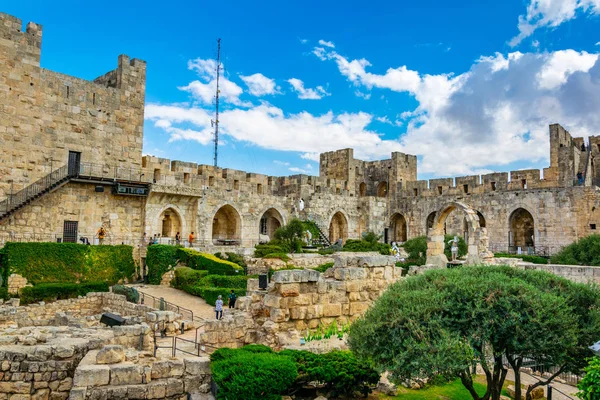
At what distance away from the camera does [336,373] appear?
811 cm

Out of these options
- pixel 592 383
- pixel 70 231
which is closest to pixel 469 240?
pixel 592 383

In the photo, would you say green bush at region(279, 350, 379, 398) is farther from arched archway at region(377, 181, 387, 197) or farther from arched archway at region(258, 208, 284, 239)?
arched archway at region(377, 181, 387, 197)

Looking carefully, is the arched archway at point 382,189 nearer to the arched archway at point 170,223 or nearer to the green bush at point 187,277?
the arched archway at point 170,223

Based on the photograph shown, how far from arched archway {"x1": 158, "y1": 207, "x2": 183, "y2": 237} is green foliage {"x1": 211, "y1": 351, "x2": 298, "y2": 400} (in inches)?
829

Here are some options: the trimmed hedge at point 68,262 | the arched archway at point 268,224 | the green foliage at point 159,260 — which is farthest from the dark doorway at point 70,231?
the arched archway at point 268,224

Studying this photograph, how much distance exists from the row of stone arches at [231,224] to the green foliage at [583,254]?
1478 cm

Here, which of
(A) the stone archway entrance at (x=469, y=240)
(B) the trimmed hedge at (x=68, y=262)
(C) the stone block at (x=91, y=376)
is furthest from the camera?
(B) the trimmed hedge at (x=68, y=262)

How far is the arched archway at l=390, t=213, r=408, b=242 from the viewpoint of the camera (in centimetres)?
4056

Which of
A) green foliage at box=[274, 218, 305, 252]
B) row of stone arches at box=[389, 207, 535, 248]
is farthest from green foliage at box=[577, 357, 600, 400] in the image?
row of stone arches at box=[389, 207, 535, 248]

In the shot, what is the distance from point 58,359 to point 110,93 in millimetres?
19678

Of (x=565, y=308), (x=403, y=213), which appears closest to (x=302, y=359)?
(x=565, y=308)

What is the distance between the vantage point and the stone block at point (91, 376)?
8.02 metres

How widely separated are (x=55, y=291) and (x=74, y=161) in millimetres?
7616

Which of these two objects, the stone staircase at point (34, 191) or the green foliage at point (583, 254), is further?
the stone staircase at point (34, 191)
